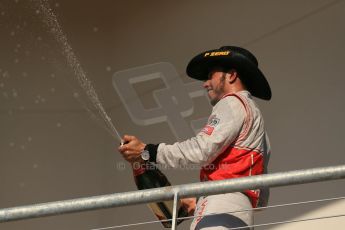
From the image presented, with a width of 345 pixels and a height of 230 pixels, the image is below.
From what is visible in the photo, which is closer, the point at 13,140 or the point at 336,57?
the point at 336,57

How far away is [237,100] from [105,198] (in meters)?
0.48

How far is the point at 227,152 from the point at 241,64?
27cm

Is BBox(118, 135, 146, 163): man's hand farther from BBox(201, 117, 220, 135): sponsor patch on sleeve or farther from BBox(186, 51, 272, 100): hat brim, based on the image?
BBox(186, 51, 272, 100): hat brim

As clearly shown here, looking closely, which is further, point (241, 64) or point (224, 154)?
point (241, 64)

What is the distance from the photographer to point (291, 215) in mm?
2865

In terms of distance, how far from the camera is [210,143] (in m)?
1.77

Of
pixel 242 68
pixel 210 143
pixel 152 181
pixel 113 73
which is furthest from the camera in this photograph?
pixel 113 73

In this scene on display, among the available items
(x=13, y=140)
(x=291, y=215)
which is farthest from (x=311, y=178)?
(x=13, y=140)

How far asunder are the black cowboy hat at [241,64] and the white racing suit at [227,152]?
0.15 meters

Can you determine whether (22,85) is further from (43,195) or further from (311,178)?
(311,178)

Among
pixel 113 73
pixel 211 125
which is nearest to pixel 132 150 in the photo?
pixel 211 125

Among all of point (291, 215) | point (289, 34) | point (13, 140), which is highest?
point (289, 34)

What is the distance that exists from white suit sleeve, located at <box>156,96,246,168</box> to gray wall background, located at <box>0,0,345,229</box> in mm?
1137

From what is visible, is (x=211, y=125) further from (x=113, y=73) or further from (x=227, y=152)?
(x=113, y=73)
